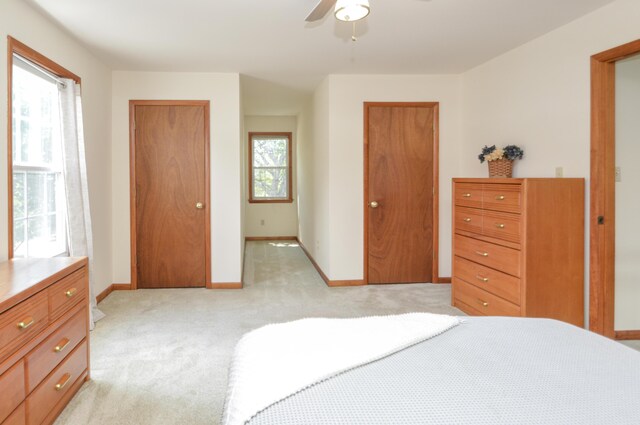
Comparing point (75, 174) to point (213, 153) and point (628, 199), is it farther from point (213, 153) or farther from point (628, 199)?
point (628, 199)

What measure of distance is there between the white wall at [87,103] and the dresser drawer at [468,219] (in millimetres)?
3289

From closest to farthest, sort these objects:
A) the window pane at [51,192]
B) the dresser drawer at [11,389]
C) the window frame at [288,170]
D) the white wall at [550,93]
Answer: the dresser drawer at [11,389]
the white wall at [550,93]
the window pane at [51,192]
the window frame at [288,170]

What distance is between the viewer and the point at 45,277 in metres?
1.97

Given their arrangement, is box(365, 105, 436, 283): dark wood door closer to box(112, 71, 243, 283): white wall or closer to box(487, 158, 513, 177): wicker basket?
box(487, 158, 513, 177): wicker basket

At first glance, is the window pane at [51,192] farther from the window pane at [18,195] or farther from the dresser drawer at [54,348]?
the dresser drawer at [54,348]

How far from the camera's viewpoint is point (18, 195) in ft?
9.34

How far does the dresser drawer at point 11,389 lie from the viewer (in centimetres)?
159

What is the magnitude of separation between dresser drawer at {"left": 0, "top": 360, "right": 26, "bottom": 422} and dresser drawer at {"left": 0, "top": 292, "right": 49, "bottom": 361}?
0.26ft

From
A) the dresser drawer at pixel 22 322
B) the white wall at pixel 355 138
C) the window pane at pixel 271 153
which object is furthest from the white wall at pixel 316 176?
the dresser drawer at pixel 22 322

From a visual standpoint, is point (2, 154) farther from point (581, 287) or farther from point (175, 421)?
point (581, 287)

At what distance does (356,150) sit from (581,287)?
2.53 metres

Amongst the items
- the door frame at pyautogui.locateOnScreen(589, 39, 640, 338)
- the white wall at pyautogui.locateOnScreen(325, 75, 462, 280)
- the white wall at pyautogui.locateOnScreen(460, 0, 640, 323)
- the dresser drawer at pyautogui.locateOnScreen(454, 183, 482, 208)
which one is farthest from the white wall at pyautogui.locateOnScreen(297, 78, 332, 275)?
the door frame at pyautogui.locateOnScreen(589, 39, 640, 338)

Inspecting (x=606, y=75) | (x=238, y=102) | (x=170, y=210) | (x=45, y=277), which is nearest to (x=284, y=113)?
(x=238, y=102)

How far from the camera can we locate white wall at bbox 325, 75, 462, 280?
186 inches
